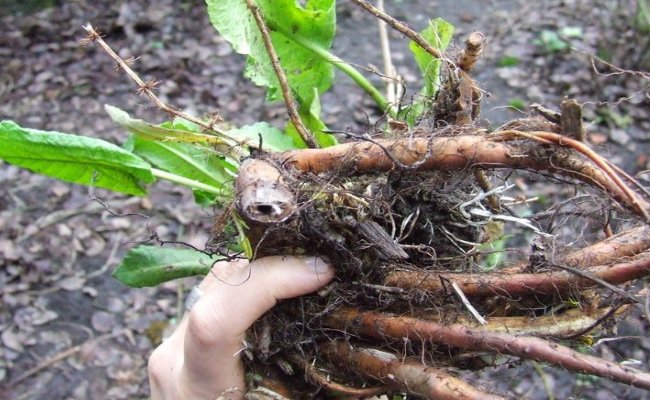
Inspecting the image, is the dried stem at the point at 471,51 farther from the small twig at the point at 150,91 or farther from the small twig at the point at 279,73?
the small twig at the point at 150,91

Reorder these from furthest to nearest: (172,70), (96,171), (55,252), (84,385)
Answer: (172,70), (55,252), (84,385), (96,171)

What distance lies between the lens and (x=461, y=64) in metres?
1.01

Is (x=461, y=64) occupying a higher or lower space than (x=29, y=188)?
higher

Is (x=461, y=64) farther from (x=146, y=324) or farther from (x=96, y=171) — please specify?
(x=146, y=324)

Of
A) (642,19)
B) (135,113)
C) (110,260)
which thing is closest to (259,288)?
(110,260)

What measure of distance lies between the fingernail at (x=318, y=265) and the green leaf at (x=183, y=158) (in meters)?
0.25

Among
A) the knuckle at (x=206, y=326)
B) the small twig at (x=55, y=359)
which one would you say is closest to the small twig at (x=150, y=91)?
the knuckle at (x=206, y=326)

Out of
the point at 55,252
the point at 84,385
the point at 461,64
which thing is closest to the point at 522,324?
the point at 461,64

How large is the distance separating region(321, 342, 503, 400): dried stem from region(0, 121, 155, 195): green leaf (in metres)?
0.51

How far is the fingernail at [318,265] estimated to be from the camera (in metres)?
0.96

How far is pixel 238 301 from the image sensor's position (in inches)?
37.9

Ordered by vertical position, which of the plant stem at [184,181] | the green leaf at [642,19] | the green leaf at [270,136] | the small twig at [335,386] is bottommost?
the small twig at [335,386]

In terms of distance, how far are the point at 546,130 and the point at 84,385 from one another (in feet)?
6.55

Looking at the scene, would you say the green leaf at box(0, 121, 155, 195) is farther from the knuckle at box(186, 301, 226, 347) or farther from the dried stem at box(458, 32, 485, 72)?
the dried stem at box(458, 32, 485, 72)
